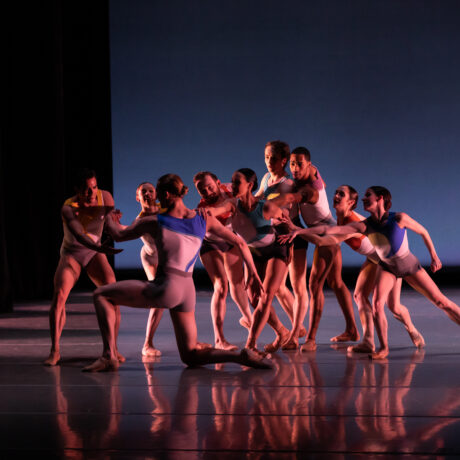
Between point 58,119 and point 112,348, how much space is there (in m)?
6.02

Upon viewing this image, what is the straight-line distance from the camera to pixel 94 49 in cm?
966

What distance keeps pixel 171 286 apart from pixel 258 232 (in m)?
0.93

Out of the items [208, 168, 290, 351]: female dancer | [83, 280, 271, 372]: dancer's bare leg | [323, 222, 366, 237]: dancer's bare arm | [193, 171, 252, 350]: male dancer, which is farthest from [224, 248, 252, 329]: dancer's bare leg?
[83, 280, 271, 372]: dancer's bare leg

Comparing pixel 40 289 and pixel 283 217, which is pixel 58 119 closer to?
pixel 40 289

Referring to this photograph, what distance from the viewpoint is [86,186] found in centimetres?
440

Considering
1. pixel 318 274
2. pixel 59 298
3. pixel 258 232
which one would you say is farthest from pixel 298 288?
pixel 59 298

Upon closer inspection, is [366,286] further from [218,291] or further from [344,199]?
[218,291]

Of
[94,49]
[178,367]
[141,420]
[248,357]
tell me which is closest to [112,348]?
[178,367]

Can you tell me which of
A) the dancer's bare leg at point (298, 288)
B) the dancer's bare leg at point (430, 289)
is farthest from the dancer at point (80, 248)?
the dancer's bare leg at point (430, 289)

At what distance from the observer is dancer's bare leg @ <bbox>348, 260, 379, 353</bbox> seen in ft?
15.2

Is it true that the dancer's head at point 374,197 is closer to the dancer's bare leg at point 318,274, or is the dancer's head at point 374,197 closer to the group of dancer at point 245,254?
the group of dancer at point 245,254

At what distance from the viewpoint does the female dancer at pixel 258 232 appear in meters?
4.48

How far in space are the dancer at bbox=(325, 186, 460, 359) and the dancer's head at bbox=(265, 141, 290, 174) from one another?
0.63 meters

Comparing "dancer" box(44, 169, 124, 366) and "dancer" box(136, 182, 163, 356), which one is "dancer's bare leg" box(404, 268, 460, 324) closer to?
"dancer" box(136, 182, 163, 356)
